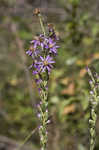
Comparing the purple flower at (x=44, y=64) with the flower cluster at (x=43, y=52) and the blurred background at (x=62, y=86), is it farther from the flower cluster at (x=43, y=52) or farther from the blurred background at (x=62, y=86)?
the blurred background at (x=62, y=86)

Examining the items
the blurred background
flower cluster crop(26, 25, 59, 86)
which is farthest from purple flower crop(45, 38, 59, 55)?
the blurred background

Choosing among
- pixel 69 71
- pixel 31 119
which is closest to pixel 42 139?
pixel 69 71

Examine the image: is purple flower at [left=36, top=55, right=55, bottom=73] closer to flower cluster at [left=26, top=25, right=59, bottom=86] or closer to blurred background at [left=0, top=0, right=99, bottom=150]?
flower cluster at [left=26, top=25, right=59, bottom=86]

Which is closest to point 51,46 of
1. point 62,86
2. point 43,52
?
point 43,52

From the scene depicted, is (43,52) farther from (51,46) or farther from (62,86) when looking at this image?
(62,86)

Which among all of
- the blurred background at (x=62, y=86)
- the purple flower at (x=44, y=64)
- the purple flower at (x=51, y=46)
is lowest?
the blurred background at (x=62, y=86)

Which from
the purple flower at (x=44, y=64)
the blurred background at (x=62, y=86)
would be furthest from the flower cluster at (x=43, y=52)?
the blurred background at (x=62, y=86)
